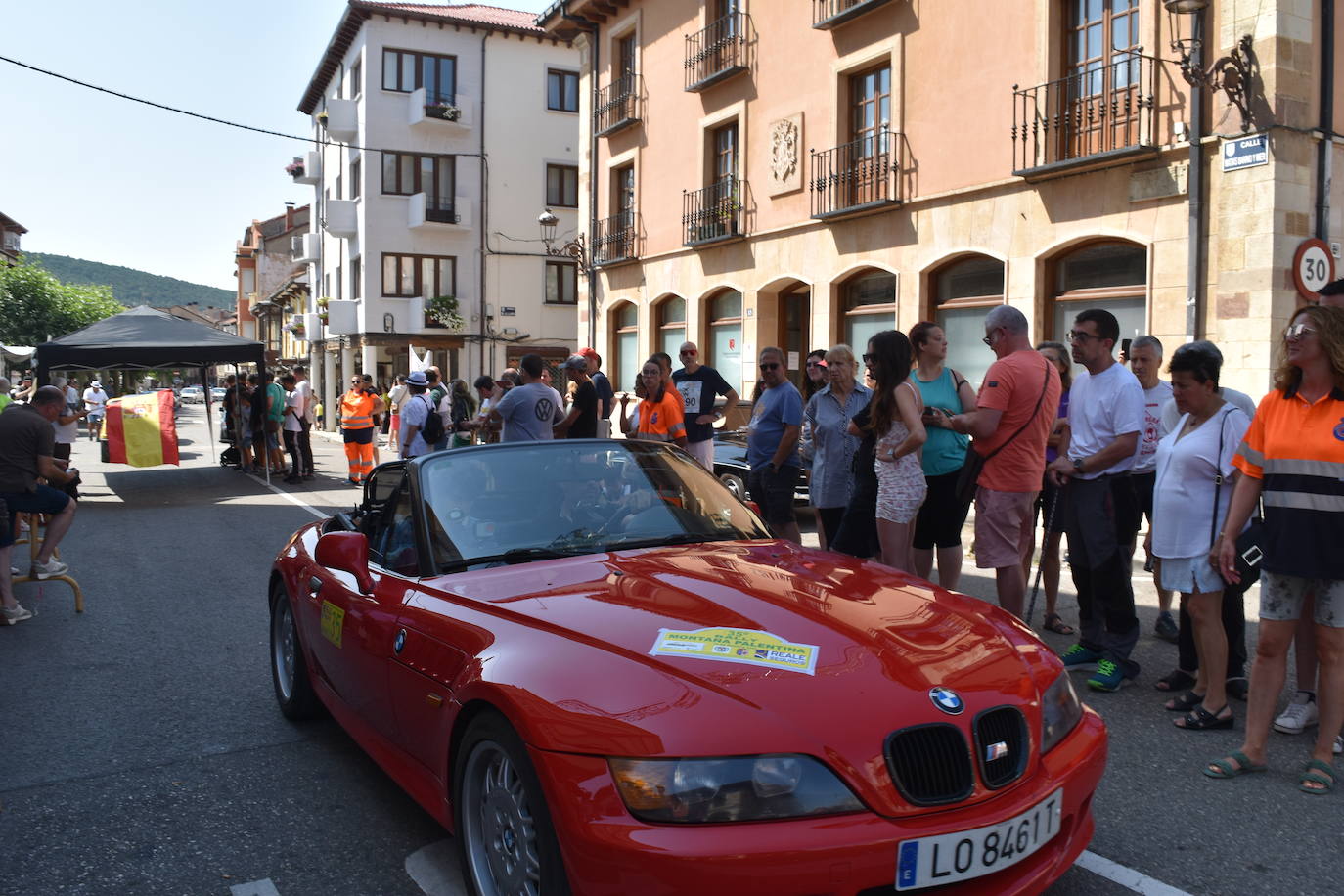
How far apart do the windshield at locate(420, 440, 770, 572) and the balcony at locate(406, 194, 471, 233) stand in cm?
3319

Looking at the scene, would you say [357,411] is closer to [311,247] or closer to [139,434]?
[139,434]

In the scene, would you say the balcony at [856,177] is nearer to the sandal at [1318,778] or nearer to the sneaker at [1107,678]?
the sneaker at [1107,678]

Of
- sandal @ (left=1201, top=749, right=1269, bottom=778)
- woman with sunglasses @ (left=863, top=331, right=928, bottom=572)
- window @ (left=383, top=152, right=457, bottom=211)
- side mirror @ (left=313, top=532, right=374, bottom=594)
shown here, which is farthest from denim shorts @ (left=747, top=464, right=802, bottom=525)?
window @ (left=383, top=152, right=457, bottom=211)

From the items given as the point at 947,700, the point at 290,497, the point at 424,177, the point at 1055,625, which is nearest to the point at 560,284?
the point at 424,177

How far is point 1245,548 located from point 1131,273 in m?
9.31

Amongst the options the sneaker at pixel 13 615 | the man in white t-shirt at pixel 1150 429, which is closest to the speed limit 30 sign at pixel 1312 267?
the man in white t-shirt at pixel 1150 429

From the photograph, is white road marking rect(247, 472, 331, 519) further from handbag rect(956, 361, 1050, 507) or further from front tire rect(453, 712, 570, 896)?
front tire rect(453, 712, 570, 896)

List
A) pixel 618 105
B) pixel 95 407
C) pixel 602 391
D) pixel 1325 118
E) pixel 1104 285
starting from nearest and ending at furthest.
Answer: pixel 1325 118
pixel 602 391
pixel 1104 285
pixel 618 105
pixel 95 407

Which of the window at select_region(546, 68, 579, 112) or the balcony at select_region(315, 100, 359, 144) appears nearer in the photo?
the balcony at select_region(315, 100, 359, 144)

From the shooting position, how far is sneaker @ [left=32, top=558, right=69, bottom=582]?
26.8 ft

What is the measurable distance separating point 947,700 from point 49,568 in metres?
8.44

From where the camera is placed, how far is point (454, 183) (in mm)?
36688

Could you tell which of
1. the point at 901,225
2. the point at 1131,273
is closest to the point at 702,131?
the point at 901,225

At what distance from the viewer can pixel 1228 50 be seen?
11.4 m
